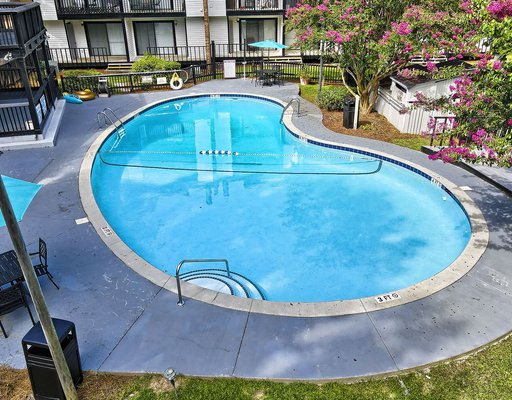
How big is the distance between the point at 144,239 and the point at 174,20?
24.5 m

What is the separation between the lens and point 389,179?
1445 cm

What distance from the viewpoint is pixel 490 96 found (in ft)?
26.7

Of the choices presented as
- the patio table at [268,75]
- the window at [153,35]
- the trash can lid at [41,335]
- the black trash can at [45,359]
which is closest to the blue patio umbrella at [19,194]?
the trash can lid at [41,335]

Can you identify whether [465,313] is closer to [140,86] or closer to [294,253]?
[294,253]

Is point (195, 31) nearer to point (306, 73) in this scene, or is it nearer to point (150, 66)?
point (150, 66)

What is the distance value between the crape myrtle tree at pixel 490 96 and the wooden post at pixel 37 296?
769 centimetres

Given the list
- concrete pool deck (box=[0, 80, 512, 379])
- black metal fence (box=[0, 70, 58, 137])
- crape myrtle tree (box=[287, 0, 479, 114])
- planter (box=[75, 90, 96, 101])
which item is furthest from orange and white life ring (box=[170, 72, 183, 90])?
concrete pool deck (box=[0, 80, 512, 379])

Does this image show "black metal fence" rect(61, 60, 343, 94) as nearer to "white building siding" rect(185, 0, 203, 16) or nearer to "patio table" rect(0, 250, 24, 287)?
"white building siding" rect(185, 0, 203, 16)

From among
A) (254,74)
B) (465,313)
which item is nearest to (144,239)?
(465,313)

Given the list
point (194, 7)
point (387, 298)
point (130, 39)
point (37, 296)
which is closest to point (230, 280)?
point (387, 298)

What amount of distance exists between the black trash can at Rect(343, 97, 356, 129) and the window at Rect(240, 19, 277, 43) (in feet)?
55.1

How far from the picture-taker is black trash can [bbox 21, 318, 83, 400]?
5.98 meters

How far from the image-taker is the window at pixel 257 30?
32.0 m

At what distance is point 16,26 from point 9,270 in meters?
10.3
